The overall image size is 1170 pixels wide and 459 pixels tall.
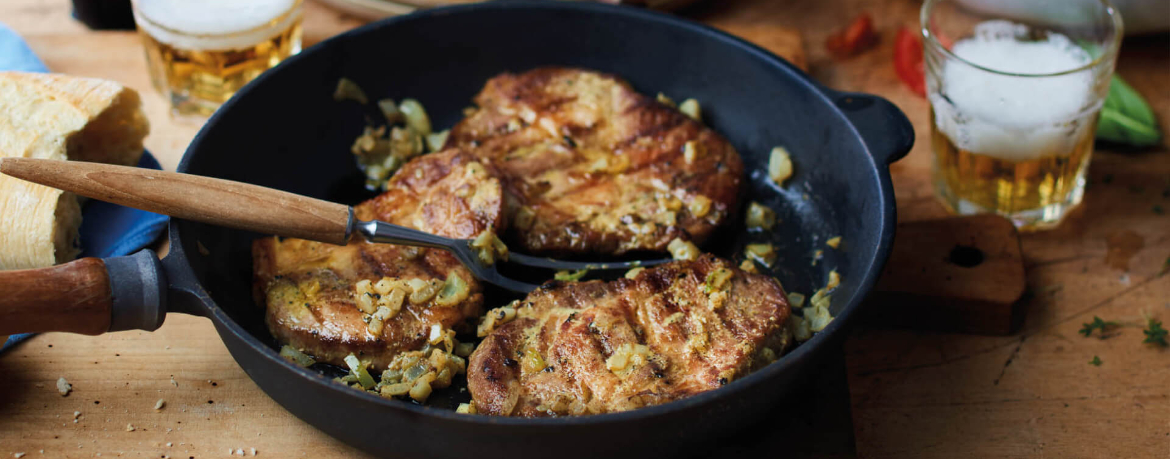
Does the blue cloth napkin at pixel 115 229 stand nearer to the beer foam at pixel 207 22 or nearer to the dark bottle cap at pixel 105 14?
the beer foam at pixel 207 22

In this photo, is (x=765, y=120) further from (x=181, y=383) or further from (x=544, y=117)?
(x=181, y=383)

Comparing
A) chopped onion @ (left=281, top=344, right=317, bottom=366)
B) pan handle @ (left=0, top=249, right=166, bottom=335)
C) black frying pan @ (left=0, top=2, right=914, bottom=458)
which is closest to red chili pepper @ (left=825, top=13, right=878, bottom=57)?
black frying pan @ (left=0, top=2, right=914, bottom=458)

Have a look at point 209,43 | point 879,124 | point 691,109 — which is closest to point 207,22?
point 209,43

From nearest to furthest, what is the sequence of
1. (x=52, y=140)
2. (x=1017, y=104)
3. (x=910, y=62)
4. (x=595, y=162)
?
(x=52, y=140), (x=1017, y=104), (x=595, y=162), (x=910, y=62)

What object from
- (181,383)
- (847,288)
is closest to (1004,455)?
(847,288)

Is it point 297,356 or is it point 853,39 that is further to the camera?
point 853,39

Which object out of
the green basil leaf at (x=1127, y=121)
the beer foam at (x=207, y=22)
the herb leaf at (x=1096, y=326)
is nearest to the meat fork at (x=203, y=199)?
the beer foam at (x=207, y=22)

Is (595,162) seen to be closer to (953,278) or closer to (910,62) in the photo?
(953,278)
